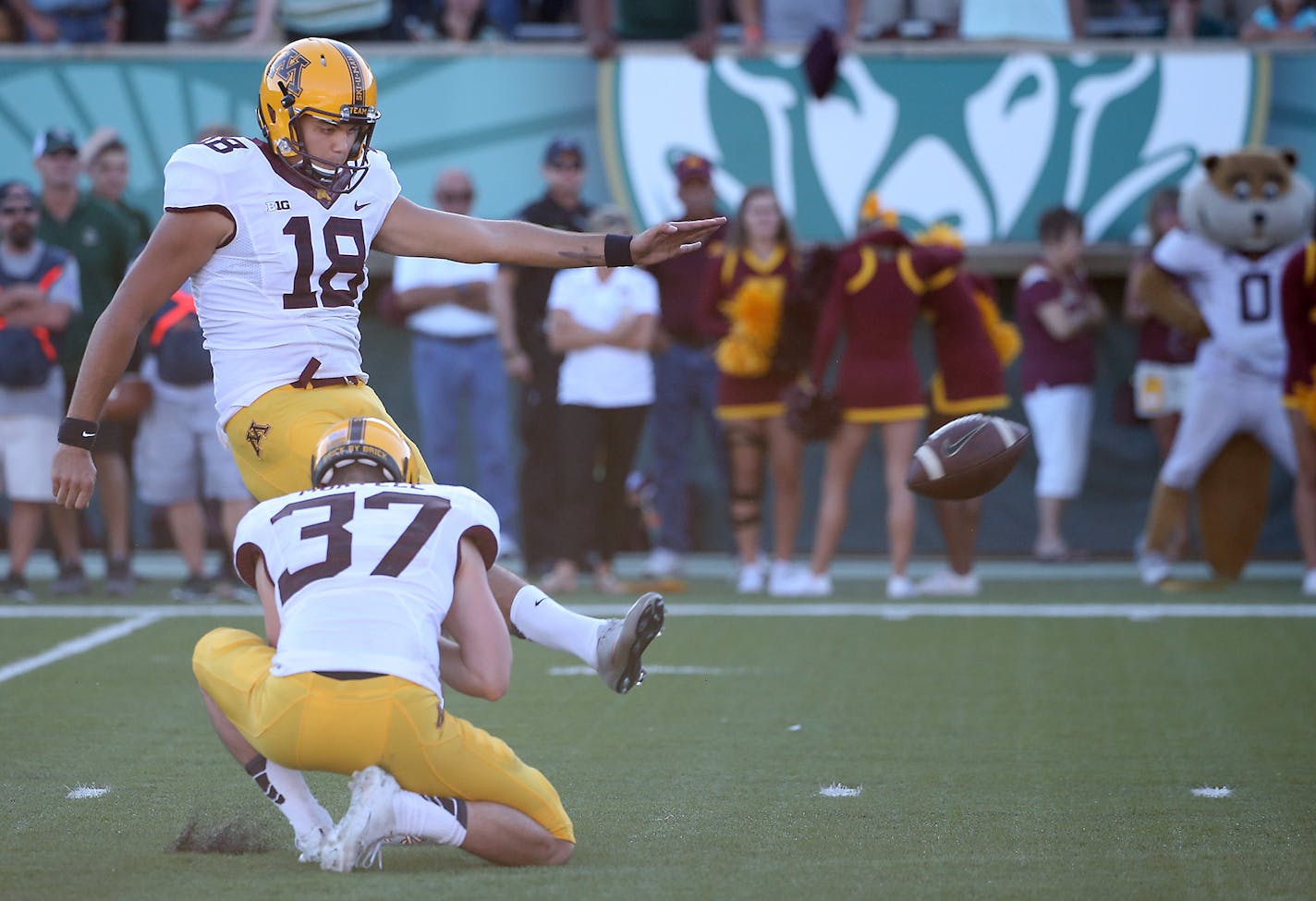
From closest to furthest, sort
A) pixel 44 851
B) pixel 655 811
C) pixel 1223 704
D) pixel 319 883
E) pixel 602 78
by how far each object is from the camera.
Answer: pixel 319 883 → pixel 44 851 → pixel 655 811 → pixel 1223 704 → pixel 602 78

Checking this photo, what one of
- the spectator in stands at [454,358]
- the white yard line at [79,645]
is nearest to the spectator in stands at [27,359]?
the white yard line at [79,645]

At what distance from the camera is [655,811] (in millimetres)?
4316

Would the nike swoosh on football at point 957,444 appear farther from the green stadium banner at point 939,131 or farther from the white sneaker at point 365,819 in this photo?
the green stadium banner at point 939,131

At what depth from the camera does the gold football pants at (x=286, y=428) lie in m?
4.16

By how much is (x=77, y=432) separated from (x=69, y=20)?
757cm

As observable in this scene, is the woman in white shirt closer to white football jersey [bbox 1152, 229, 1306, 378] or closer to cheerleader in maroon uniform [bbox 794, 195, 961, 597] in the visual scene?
cheerleader in maroon uniform [bbox 794, 195, 961, 597]

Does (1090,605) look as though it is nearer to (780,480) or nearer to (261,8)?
(780,480)

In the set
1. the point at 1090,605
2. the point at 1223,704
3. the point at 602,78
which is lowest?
the point at 1090,605

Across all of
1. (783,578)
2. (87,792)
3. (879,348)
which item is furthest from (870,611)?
(87,792)

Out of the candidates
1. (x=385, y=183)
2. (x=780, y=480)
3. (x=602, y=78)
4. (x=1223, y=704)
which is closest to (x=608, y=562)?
(x=780, y=480)

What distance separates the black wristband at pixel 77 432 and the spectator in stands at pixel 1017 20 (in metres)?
7.36

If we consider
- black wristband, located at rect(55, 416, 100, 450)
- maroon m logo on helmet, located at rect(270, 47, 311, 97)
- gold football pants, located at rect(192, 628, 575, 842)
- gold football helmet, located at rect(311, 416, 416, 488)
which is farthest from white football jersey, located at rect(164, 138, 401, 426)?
gold football pants, located at rect(192, 628, 575, 842)

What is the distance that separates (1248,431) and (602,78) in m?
4.06

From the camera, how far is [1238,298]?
8875 millimetres
